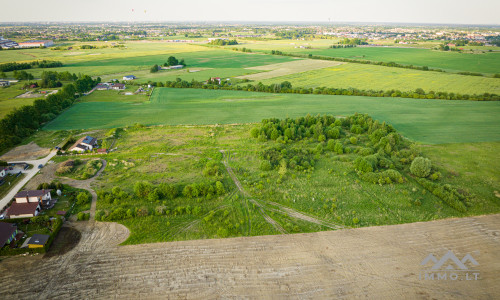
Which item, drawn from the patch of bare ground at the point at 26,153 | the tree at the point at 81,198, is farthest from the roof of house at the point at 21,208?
the patch of bare ground at the point at 26,153

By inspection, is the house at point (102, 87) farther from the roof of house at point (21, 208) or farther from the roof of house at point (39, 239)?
the roof of house at point (39, 239)

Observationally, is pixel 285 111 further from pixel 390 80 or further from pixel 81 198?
pixel 390 80

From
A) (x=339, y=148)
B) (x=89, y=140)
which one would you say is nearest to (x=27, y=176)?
(x=89, y=140)

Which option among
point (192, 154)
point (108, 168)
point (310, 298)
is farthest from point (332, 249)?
point (108, 168)

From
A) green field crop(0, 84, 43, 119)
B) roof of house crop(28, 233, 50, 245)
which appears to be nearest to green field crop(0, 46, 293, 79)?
green field crop(0, 84, 43, 119)

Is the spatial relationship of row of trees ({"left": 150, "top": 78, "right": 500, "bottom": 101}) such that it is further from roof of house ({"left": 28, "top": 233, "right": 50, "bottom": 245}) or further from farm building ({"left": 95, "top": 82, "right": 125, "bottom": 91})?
roof of house ({"left": 28, "top": 233, "right": 50, "bottom": 245})
